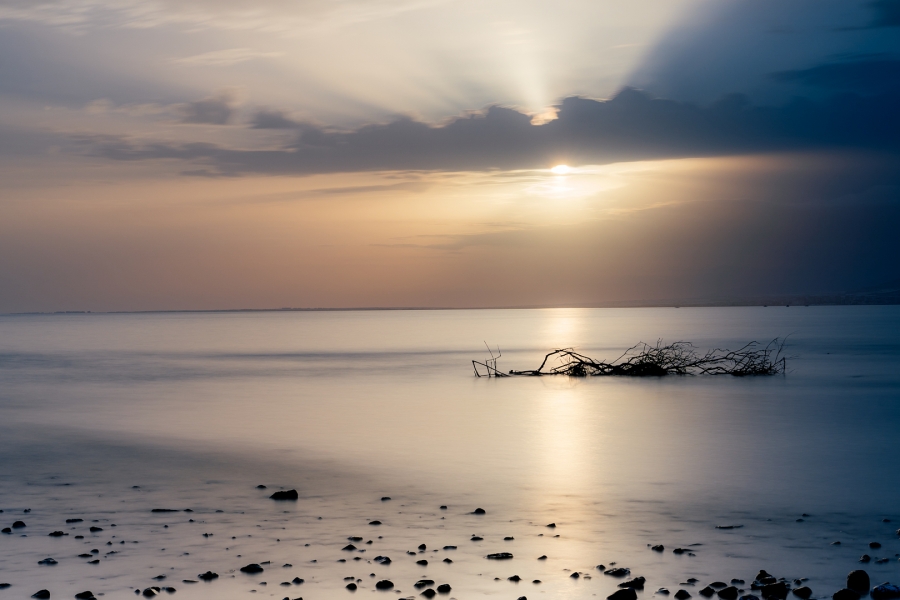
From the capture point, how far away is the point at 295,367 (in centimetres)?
5159

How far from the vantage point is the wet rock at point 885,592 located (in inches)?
325

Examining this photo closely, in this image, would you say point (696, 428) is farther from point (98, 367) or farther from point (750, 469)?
point (98, 367)

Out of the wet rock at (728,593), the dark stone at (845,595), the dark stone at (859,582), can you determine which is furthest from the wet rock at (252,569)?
the dark stone at (859,582)

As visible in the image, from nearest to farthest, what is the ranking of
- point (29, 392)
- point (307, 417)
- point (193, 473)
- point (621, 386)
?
point (193, 473) < point (307, 417) < point (621, 386) < point (29, 392)

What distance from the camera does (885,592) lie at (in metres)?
8.30

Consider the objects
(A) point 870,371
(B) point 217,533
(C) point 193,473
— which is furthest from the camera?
(A) point 870,371

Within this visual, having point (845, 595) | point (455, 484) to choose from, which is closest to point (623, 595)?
point (845, 595)

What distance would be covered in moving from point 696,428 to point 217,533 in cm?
1525

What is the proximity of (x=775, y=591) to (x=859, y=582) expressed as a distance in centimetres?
92

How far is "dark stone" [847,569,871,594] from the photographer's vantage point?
27.8 ft

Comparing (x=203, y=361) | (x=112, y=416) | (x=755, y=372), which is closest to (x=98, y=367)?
(x=203, y=361)

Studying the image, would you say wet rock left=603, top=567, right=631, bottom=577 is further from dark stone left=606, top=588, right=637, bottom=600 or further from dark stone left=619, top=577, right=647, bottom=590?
dark stone left=606, top=588, right=637, bottom=600

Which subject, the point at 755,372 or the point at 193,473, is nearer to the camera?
the point at 193,473

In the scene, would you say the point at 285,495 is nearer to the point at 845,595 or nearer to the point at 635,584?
the point at 635,584
